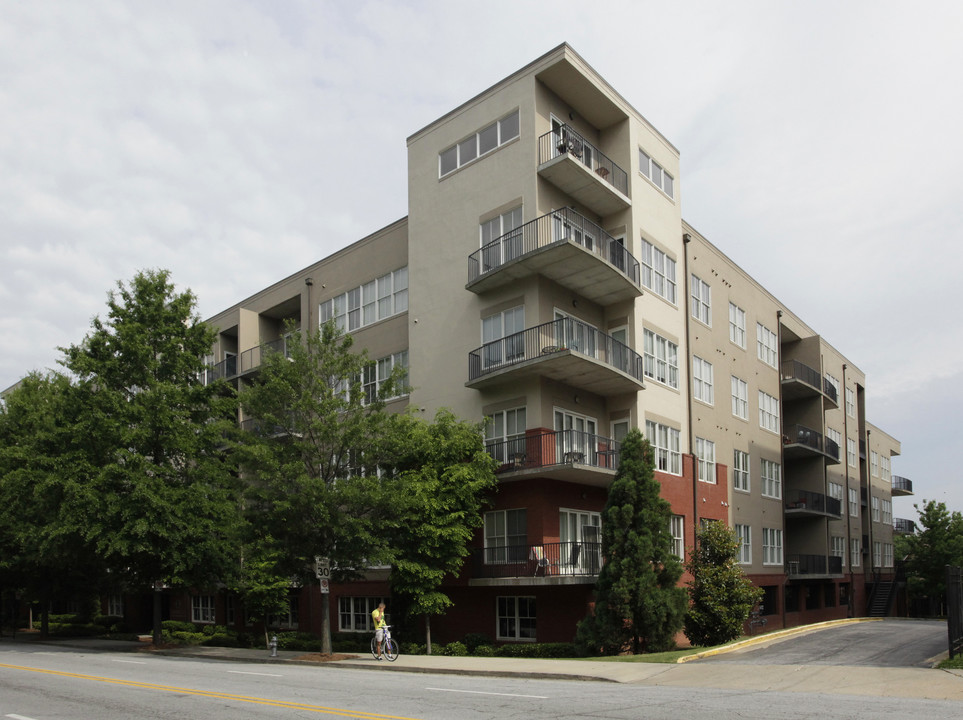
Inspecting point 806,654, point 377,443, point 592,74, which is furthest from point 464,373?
point 806,654

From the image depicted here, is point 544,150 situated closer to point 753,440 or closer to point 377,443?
point 377,443

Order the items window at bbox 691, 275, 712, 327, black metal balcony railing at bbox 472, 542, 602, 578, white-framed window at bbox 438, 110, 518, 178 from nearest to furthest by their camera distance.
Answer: black metal balcony railing at bbox 472, 542, 602, 578, white-framed window at bbox 438, 110, 518, 178, window at bbox 691, 275, 712, 327

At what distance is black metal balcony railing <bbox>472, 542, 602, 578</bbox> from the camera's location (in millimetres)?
26156

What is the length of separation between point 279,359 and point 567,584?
11.4m

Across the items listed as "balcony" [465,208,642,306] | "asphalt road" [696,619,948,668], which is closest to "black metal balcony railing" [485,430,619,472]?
"balcony" [465,208,642,306]

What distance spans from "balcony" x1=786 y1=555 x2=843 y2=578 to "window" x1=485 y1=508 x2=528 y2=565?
21258 mm

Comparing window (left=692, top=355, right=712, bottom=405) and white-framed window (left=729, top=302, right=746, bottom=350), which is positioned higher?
white-framed window (left=729, top=302, right=746, bottom=350)

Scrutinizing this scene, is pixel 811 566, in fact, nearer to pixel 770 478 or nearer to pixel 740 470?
pixel 770 478

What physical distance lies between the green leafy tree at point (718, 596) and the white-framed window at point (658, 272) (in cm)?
1012

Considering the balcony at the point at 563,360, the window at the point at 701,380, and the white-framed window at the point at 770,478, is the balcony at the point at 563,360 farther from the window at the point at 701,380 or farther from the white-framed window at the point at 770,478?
the white-framed window at the point at 770,478

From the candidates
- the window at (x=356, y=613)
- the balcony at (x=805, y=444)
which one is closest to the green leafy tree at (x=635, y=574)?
the window at (x=356, y=613)

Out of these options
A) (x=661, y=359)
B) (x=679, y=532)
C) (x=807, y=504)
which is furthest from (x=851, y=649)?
(x=807, y=504)

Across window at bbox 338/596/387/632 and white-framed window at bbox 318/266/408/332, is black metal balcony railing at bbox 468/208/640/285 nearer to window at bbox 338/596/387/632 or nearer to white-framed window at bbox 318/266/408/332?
white-framed window at bbox 318/266/408/332

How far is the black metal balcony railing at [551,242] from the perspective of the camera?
28.1 m
